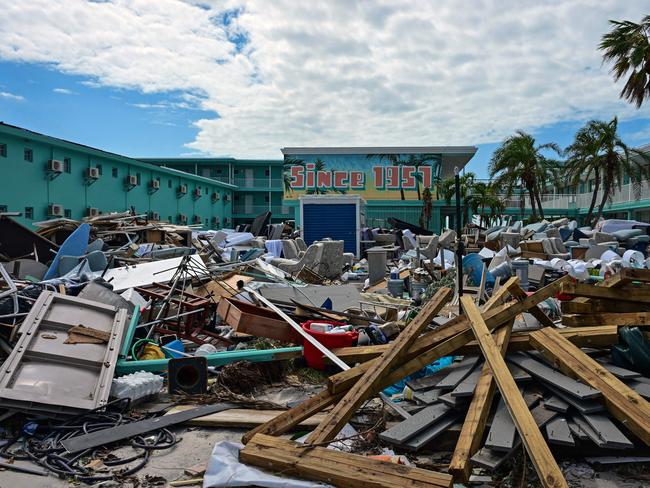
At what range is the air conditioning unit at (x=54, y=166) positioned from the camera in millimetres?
21828

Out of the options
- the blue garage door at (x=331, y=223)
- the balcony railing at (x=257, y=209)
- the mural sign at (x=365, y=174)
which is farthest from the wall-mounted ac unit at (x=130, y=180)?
the balcony railing at (x=257, y=209)

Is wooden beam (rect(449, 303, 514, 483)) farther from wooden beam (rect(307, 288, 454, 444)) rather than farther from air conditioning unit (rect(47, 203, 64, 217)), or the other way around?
air conditioning unit (rect(47, 203, 64, 217))

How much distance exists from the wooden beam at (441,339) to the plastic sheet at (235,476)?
120 cm

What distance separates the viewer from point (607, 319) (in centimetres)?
536

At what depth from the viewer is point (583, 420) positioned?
3.81m

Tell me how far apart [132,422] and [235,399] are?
3.22 ft

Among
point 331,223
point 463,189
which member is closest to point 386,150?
point 463,189

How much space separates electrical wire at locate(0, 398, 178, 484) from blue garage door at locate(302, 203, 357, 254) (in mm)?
17415

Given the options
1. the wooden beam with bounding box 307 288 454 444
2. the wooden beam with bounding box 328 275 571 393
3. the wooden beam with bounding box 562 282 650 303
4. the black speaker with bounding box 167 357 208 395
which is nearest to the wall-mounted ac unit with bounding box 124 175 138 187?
the black speaker with bounding box 167 357 208 395

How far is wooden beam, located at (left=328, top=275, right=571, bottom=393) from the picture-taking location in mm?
4555

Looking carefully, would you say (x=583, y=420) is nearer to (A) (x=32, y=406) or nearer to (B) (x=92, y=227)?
(A) (x=32, y=406)

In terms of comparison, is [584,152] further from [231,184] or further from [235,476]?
[231,184]

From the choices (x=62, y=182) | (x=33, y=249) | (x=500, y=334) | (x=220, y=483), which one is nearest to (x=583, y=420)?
(x=500, y=334)

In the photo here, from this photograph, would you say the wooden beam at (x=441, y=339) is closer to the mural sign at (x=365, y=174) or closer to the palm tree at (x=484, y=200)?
the palm tree at (x=484, y=200)
